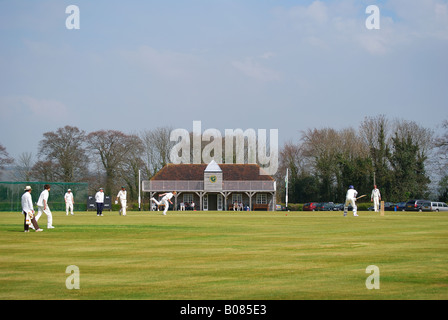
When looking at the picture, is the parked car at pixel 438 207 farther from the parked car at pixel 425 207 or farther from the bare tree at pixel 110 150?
the bare tree at pixel 110 150

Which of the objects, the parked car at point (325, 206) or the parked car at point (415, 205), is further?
the parked car at point (325, 206)

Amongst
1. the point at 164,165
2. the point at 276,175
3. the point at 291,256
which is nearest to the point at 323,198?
the point at 276,175

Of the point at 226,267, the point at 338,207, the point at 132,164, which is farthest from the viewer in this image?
the point at 132,164

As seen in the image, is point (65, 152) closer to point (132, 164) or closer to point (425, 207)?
point (132, 164)

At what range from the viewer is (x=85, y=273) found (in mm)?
10531

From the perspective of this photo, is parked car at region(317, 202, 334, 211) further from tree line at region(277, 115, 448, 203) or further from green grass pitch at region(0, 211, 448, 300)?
green grass pitch at region(0, 211, 448, 300)

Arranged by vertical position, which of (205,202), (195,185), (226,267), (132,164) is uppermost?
(132,164)

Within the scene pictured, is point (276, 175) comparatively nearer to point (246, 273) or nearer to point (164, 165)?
point (164, 165)

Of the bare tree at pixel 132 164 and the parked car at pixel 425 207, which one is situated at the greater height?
the bare tree at pixel 132 164

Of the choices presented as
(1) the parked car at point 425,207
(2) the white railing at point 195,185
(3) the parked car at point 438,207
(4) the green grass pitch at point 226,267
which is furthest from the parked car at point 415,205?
(4) the green grass pitch at point 226,267

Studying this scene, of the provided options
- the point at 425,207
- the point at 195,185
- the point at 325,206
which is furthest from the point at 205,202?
the point at 425,207

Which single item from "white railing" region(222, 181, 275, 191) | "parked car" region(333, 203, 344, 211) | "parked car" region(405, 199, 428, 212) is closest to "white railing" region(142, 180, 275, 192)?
"white railing" region(222, 181, 275, 191)

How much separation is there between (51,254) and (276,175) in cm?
8965
